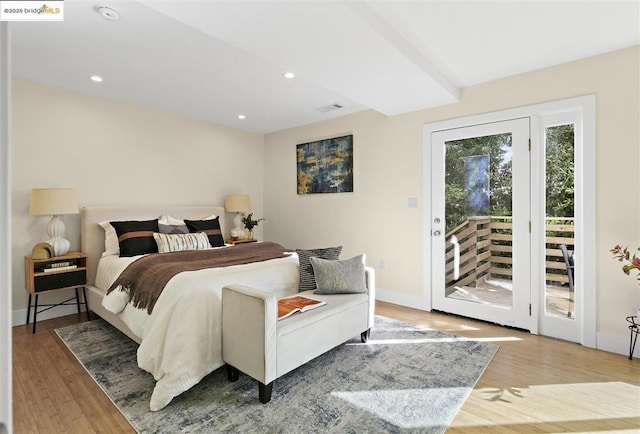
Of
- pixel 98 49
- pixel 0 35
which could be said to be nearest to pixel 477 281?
pixel 0 35

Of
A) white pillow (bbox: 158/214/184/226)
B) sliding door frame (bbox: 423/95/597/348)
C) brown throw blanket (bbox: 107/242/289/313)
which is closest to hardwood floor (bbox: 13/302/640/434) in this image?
sliding door frame (bbox: 423/95/597/348)

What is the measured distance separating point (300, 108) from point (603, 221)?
336cm

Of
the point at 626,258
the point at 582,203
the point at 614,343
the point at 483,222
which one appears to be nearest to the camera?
the point at 626,258

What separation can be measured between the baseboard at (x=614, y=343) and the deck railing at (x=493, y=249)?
0.50 m

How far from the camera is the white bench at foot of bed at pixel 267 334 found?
6.33 feet

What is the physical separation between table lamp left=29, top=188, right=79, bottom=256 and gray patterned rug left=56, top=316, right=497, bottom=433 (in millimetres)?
1009

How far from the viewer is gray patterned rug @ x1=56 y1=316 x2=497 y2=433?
1.79 m

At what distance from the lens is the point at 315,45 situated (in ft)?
7.50

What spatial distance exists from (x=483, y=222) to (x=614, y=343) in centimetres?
141

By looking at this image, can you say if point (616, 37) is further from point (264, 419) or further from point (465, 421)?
Result: point (264, 419)

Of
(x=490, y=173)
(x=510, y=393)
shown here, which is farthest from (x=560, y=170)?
(x=510, y=393)

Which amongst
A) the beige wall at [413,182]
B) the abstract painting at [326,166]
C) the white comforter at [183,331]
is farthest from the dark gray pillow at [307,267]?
the abstract painting at [326,166]

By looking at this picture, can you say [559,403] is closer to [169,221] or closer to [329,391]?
[329,391]

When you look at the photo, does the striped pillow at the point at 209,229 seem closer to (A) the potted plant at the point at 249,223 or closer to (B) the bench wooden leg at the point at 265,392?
(A) the potted plant at the point at 249,223
